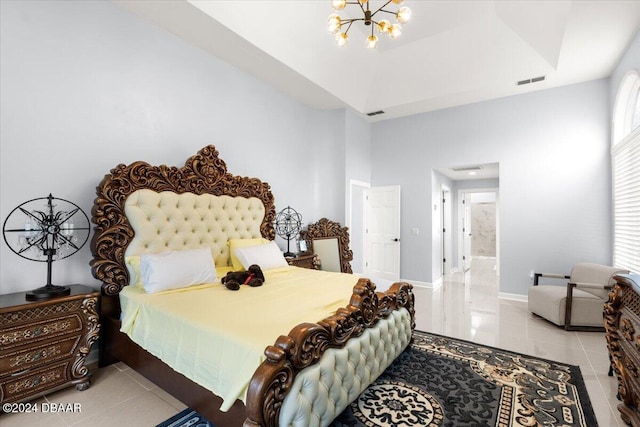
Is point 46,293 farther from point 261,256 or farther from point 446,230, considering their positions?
point 446,230

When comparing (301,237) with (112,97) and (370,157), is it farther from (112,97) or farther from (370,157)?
(112,97)

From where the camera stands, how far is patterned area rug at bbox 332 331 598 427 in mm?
1930

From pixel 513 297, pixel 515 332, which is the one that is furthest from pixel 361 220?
pixel 515 332

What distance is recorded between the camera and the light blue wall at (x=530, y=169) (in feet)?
14.4

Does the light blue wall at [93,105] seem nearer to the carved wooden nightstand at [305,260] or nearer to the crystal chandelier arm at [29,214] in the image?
the crystal chandelier arm at [29,214]

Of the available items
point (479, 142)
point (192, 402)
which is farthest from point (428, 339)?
point (479, 142)

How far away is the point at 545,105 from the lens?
186 inches

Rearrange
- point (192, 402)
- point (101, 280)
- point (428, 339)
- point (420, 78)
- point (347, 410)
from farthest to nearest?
point (420, 78) → point (428, 339) → point (101, 280) → point (347, 410) → point (192, 402)

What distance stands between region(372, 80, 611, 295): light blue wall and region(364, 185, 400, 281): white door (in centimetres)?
24

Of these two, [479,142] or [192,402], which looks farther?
[479,142]

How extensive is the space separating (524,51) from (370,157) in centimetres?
301

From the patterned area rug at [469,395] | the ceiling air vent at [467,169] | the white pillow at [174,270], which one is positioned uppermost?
the ceiling air vent at [467,169]

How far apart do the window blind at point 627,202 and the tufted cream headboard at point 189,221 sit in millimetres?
4421

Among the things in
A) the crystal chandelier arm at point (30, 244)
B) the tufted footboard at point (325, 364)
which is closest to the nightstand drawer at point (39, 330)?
the crystal chandelier arm at point (30, 244)
